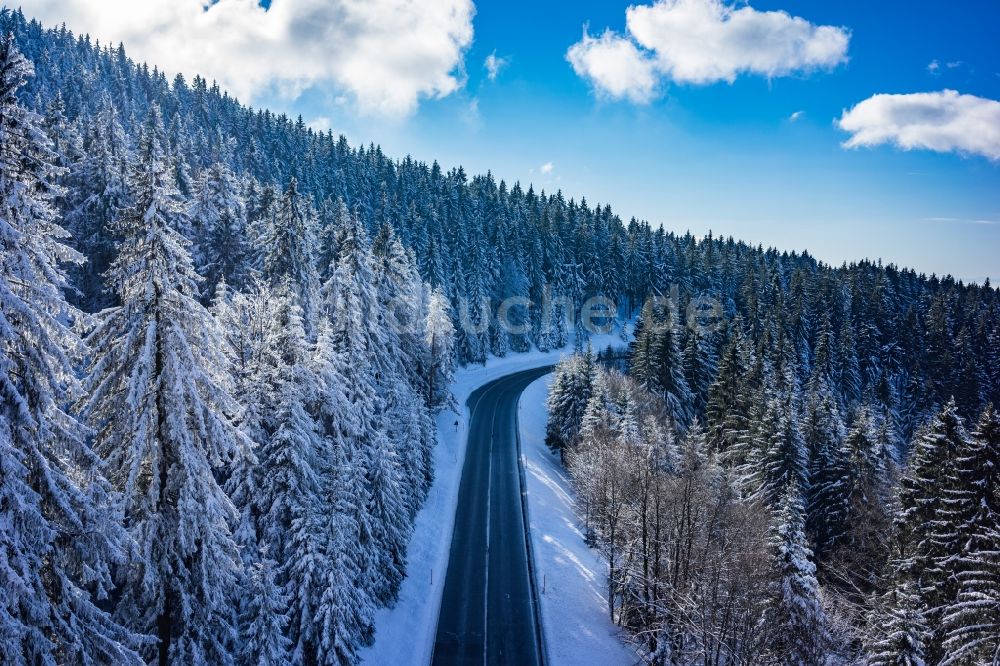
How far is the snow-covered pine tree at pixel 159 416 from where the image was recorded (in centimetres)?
1125

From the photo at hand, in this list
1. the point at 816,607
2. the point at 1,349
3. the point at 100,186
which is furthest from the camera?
the point at 100,186

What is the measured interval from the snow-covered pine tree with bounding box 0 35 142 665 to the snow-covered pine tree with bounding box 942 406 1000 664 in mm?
21175

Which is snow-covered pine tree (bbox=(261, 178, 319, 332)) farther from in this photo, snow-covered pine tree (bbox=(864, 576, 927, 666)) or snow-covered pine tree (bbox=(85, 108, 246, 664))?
snow-covered pine tree (bbox=(864, 576, 927, 666))

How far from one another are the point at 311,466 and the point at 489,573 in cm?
1629

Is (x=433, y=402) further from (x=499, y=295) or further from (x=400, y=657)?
(x=499, y=295)

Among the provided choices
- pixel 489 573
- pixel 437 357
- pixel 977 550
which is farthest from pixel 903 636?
pixel 437 357

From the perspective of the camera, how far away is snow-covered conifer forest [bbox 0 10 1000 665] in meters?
8.78

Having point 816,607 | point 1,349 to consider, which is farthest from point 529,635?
point 1,349

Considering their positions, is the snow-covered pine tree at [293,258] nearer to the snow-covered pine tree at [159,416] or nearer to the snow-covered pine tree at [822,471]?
the snow-covered pine tree at [159,416]

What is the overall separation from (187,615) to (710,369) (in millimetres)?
56604

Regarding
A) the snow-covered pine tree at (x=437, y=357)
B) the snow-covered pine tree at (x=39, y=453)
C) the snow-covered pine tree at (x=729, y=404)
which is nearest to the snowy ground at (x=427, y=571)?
the snow-covered pine tree at (x=437, y=357)

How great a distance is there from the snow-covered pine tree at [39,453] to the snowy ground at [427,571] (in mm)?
16552

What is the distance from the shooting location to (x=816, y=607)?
19047 mm

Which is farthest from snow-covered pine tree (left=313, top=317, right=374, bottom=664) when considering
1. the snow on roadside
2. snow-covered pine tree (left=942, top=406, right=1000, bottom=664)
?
snow-covered pine tree (left=942, top=406, right=1000, bottom=664)
